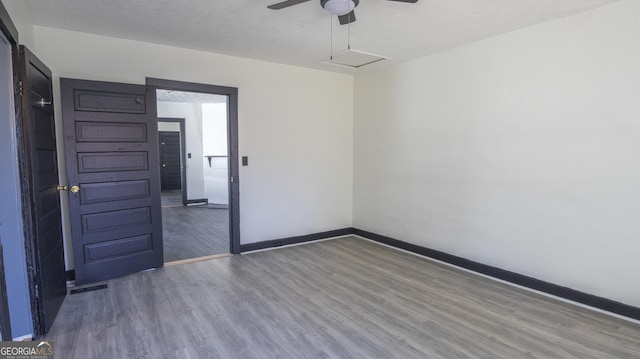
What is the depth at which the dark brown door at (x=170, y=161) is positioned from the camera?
1039 cm

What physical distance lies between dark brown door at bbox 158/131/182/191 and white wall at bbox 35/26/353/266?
677cm

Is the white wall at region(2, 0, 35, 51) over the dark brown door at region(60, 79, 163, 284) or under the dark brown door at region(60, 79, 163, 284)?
over

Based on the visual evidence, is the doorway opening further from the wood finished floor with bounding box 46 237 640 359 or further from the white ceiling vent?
the white ceiling vent

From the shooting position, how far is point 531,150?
3258 millimetres

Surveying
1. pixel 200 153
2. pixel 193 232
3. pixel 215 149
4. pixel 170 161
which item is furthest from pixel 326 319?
pixel 170 161

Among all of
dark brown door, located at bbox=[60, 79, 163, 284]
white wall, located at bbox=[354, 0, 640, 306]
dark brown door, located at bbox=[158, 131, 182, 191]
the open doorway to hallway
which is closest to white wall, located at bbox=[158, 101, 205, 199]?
the open doorway to hallway

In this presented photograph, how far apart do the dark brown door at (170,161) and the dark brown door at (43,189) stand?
7.64m

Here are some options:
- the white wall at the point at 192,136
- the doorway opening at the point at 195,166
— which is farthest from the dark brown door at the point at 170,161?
the white wall at the point at 192,136

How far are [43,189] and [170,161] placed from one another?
838 cm

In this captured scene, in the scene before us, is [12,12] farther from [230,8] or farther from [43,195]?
[230,8]

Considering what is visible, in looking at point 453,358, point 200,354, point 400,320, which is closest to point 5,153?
point 200,354

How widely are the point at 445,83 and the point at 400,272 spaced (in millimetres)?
2251

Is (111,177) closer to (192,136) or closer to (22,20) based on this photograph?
(22,20)

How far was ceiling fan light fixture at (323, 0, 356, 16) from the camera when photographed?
2.32m
